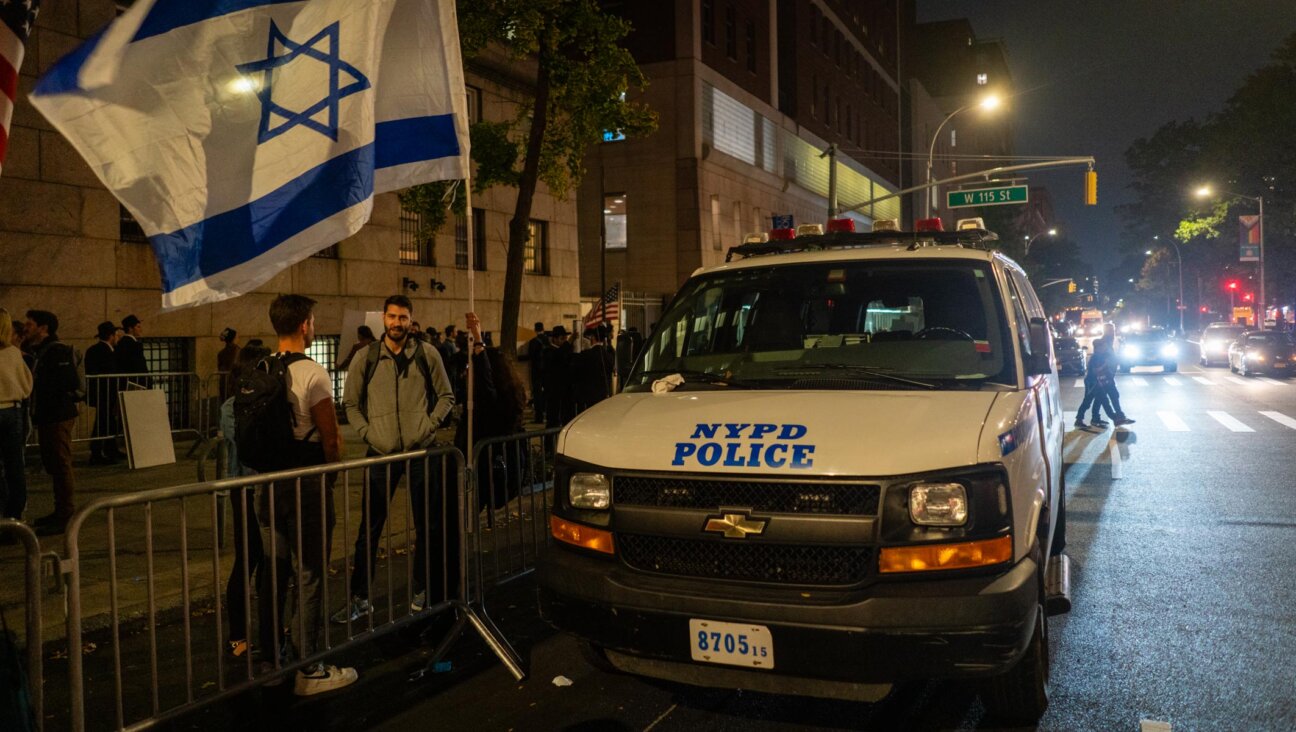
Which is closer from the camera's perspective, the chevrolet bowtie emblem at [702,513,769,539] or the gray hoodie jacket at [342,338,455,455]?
the chevrolet bowtie emblem at [702,513,769,539]

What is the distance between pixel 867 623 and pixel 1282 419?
18081 millimetres

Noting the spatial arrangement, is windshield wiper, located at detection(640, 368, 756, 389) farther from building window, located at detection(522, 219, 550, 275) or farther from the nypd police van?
building window, located at detection(522, 219, 550, 275)

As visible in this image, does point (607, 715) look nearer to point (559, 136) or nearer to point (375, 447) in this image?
point (375, 447)

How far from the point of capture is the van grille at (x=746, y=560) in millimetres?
3859

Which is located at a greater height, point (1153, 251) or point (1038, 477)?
point (1153, 251)

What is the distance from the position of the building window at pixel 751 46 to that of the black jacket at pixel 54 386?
35.2 metres

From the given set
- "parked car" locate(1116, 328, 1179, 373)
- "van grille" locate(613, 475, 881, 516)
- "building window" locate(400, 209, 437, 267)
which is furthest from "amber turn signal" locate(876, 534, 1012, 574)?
"parked car" locate(1116, 328, 1179, 373)

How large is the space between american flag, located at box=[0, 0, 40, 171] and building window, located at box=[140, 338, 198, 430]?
467 inches

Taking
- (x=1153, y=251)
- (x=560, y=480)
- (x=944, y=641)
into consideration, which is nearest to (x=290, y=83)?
(x=560, y=480)

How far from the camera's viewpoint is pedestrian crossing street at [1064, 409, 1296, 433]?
1694 centimetres

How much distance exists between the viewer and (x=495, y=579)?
20.9 ft

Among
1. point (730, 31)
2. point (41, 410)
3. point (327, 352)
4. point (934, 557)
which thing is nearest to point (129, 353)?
point (41, 410)

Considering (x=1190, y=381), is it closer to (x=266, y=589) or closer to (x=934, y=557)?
(x=934, y=557)

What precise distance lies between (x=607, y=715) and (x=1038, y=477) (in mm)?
2295
